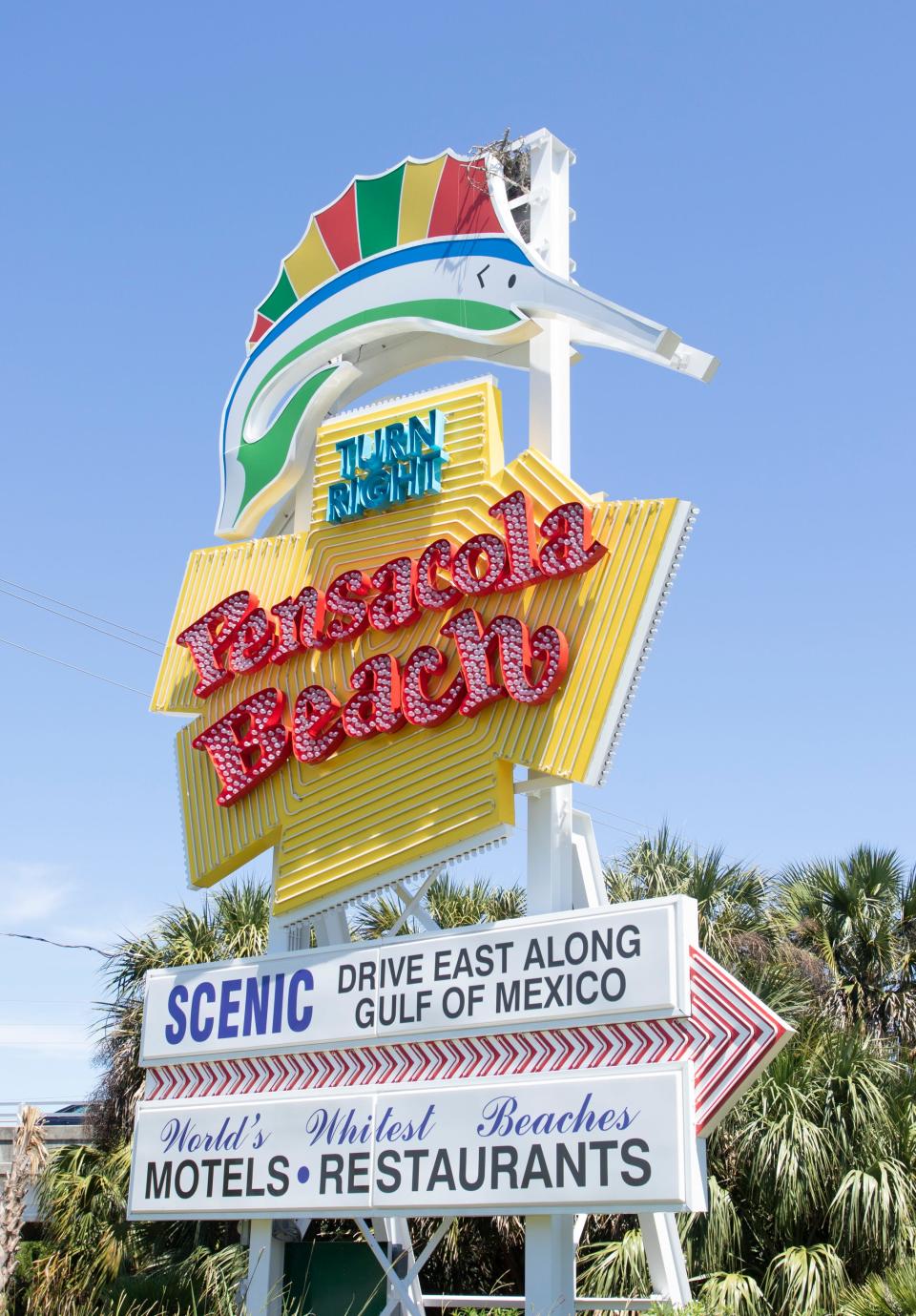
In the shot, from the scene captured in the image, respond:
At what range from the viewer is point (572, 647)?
11250 mm

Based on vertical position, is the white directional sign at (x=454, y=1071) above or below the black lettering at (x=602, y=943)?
below

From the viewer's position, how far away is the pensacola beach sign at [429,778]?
1015 centimetres

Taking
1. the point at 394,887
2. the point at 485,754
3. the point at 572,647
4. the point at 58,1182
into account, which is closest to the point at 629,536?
the point at 572,647

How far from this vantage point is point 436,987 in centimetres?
1106

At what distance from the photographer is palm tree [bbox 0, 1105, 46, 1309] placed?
15.8 meters

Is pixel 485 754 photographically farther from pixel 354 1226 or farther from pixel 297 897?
pixel 354 1226

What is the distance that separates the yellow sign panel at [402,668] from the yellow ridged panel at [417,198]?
190cm

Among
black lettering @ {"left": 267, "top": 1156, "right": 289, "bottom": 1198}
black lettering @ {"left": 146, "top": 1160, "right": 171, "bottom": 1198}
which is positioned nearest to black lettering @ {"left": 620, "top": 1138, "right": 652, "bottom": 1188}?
black lettering @ {"left": 267, "top": 1156, "right": 289, "bottom": 1198}

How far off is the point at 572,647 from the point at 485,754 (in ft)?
3.74

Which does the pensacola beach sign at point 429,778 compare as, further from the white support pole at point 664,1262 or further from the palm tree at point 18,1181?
the palm tree at point 18,1181

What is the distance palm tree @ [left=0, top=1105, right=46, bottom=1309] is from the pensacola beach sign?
14.3 feet

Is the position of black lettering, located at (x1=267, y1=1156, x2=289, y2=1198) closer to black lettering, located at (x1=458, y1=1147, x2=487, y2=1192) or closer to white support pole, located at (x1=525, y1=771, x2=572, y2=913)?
black lettering, located at (x1=458, y1=1147, x2=487, y2=1192)

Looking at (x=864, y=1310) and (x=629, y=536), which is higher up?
(x=629, y=536)

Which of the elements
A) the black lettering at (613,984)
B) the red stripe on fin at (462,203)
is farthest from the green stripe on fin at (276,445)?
the black lettering at (613,984)
